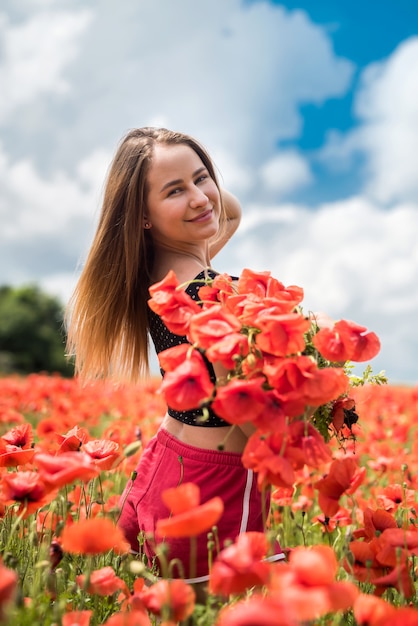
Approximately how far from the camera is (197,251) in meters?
2.49

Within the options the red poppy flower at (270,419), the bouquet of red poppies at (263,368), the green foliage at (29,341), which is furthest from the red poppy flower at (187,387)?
the green foliage at (29,341)

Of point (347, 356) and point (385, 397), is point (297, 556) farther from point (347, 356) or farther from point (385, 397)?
point (385, 397)

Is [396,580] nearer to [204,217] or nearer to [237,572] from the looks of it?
[237,572]

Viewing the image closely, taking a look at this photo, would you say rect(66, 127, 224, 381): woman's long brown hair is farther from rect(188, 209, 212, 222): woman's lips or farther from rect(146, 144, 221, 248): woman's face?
rect(188, 209, 212, 222): woman's lips

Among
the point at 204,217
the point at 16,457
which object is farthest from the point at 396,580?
the point at 204,217

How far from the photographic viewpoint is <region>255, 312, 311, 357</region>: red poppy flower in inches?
53.4

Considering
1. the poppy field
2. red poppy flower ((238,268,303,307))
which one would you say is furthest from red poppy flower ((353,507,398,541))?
red poppy flower ((238,268,303,307))

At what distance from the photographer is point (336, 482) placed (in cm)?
166

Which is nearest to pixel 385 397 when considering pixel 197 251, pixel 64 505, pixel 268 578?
pixel 197 251

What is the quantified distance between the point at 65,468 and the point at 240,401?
1.26 feet

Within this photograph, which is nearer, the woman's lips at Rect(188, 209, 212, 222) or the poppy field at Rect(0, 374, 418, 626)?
the poppy field at Rect(0, 374, 418, 626)

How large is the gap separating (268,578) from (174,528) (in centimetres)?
20

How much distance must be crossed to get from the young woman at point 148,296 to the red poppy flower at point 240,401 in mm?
678

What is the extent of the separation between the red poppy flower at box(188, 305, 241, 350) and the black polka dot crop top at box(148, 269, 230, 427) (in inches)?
20.2
